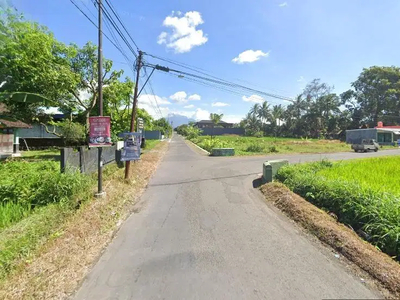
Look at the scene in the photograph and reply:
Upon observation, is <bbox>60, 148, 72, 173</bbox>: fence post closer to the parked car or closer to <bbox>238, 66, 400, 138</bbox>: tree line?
the parked car

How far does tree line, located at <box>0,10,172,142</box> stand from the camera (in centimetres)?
1114

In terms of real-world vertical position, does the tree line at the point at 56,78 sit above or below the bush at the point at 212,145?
above

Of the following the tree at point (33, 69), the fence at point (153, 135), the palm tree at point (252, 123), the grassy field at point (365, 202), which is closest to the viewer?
the grassy field at point (365, 202)

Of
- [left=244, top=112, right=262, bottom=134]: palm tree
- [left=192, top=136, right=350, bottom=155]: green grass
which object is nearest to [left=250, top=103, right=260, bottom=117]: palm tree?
[left=244, top=112, right=262, bottom=134]: palm tree

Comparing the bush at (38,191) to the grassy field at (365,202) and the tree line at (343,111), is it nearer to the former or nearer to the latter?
the grassy field at (365,202)

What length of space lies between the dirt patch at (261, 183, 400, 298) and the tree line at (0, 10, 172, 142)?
9490mm

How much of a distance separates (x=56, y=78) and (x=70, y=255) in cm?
1219

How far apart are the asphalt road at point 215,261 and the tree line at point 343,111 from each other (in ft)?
162

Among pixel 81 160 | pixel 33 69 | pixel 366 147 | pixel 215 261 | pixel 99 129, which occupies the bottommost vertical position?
pixel 215 261

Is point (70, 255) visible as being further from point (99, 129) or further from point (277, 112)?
point (277, 112)

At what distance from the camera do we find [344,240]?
12.8 ft

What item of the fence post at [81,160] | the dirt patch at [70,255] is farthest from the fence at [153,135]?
the dirt patch at [70,255]

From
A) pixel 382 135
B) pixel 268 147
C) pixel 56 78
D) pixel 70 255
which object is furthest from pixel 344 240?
pixel 382 135

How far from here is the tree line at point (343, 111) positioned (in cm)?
4753
